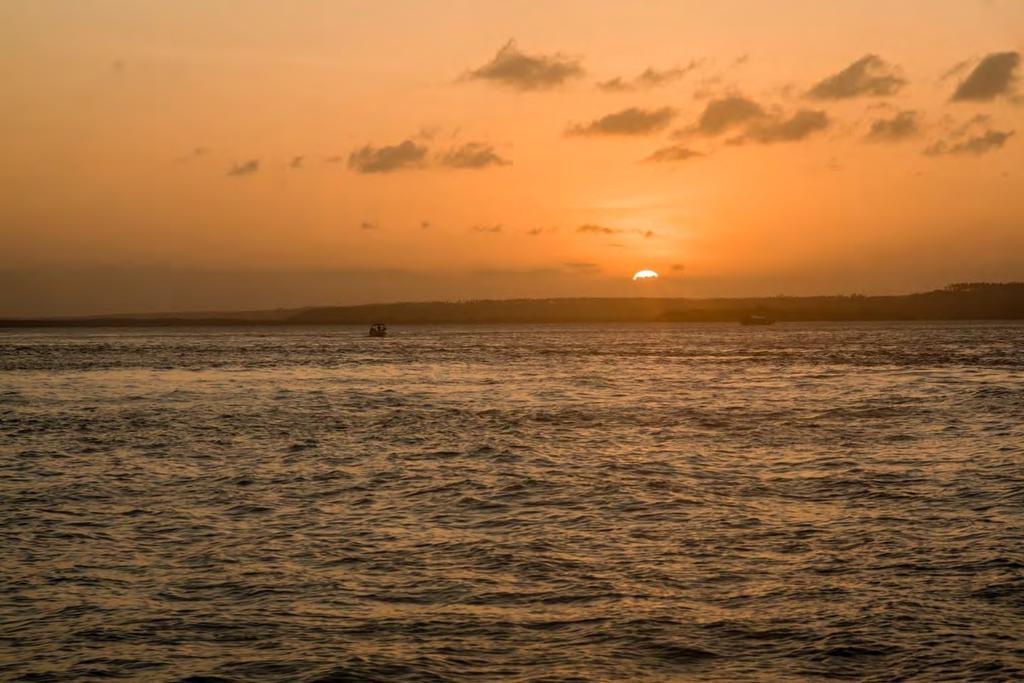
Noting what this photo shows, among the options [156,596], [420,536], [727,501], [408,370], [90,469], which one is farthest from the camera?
[408,370]

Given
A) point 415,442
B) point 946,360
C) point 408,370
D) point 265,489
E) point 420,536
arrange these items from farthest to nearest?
point 946,360, point 408,370, point 415,442, point 265,489, point 420,536

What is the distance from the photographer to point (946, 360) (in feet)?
338

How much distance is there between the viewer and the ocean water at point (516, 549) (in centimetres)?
1388

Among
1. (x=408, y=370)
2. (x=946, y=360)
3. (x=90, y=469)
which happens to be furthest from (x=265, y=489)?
(x=946, y=360)

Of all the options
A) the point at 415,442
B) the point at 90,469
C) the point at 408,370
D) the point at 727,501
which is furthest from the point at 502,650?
the point at 408,370

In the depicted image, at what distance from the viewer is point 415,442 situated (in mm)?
38781

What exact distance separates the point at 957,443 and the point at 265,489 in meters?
23.0

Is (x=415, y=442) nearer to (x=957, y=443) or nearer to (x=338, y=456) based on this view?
(x=338, y=456)

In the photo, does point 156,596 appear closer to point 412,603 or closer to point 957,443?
point 412,603

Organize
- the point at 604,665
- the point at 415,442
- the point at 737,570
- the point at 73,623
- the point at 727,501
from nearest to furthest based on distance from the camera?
the point at 604,665 < the point at 73,623 < the point at 737,570 < the point at 727,501 < the point at 415,442

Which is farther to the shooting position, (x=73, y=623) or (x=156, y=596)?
(x=156, y=596)

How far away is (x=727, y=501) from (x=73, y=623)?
1470cm

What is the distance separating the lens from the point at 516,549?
1997 centimetres

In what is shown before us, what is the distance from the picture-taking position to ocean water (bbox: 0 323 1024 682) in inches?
546
